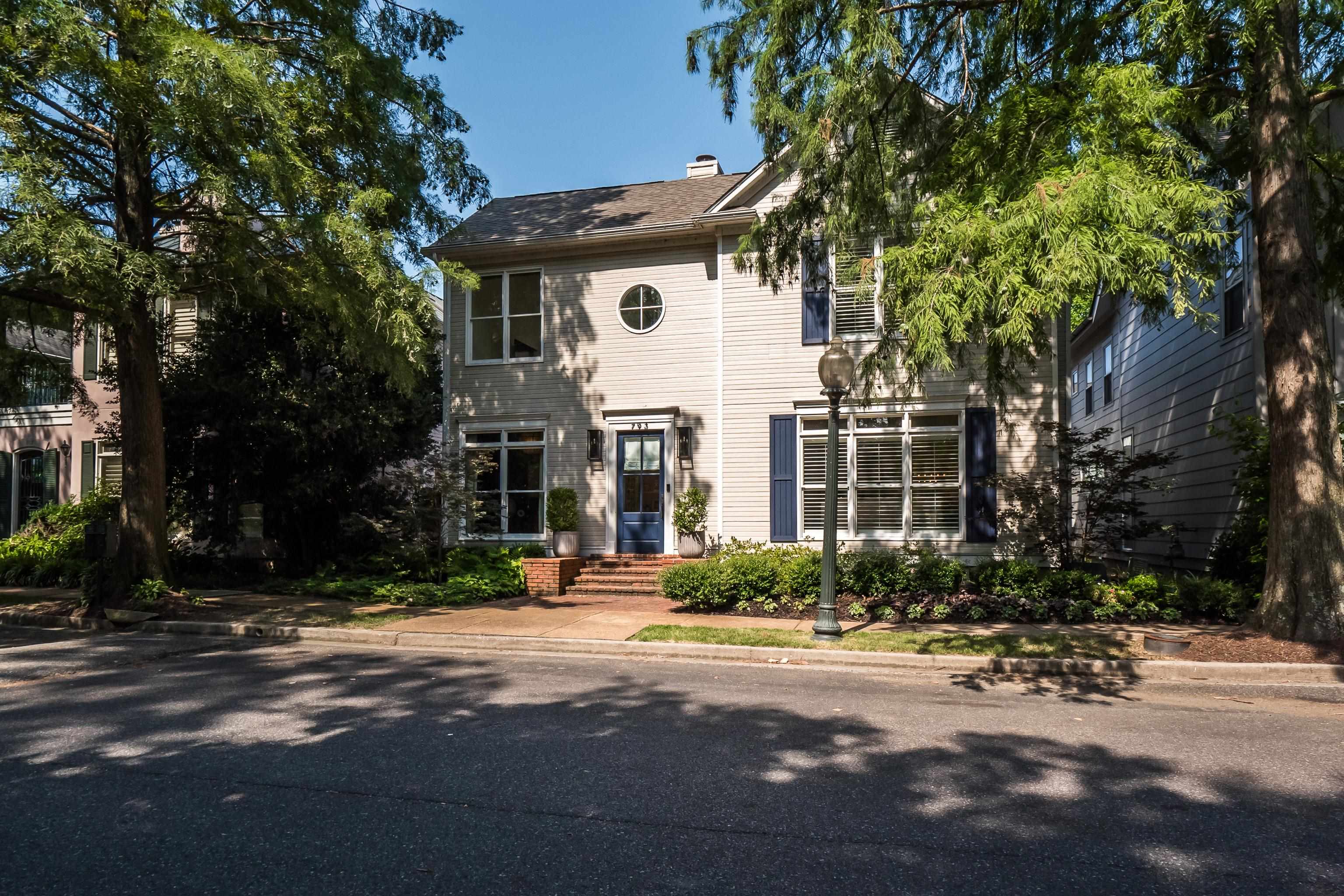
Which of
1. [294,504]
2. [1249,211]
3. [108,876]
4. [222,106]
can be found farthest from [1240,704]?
[294,504]

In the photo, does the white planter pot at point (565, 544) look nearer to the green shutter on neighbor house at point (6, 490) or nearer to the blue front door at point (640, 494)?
the blue front door at point (640, 494)

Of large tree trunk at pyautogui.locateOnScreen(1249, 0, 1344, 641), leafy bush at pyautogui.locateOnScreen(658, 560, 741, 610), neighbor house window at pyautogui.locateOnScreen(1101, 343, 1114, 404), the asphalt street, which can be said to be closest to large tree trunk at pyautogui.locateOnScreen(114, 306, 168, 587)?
the asphalt street

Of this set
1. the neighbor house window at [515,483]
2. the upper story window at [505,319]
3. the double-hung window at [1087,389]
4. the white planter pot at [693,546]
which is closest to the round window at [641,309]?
the upper story window at [505,319]

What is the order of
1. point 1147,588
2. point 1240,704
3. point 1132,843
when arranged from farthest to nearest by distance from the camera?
point 1147,588
point 1240,704
point 1132,843

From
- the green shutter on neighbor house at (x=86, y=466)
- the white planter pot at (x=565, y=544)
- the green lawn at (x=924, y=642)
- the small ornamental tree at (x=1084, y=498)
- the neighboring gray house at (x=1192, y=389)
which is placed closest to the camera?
the green lawn at (x=924, y=642)

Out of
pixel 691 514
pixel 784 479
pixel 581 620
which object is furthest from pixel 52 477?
pixel 784 479

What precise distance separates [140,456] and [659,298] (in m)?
8.52

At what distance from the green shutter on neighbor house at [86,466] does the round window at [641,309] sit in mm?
14251

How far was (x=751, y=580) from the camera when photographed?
12.4 meters

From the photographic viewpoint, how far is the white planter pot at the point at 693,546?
1484 centimetres

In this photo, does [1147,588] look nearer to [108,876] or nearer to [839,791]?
[839,791]

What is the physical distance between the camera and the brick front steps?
1448 cm

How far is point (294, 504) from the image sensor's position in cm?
1480

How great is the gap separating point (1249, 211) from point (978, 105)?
4.63 metres
